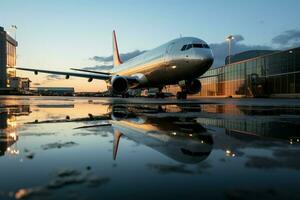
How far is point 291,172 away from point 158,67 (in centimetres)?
2153

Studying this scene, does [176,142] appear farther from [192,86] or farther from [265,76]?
[265,76]

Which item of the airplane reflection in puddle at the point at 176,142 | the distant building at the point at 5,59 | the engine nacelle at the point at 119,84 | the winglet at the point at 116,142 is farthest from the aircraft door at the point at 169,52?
the distant building at the point at 5,59

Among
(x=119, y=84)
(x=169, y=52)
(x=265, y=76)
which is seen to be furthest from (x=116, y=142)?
(x=265, y=76)

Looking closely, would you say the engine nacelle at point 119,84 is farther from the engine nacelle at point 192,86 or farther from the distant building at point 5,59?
the distant building at point 5,59

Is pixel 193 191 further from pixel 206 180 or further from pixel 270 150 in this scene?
pixel 270 150

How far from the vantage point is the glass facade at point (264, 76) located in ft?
147

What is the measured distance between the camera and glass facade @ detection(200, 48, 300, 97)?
44.8 meters

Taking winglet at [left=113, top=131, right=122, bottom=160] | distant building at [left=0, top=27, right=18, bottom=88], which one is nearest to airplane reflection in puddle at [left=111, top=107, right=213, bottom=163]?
winglet at [left=113, top=131, right=122, bottom=160]

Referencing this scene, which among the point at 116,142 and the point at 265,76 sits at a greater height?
the point at 265,76

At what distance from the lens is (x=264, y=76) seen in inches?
2036

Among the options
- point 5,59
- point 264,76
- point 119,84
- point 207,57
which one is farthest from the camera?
point 5,59

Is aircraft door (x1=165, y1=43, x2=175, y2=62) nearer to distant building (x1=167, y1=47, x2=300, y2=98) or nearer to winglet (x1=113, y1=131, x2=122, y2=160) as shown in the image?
distant building (x1=167, y1=47, x2=300, y2=98)

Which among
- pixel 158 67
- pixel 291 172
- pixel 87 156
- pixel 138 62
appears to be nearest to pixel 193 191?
pixel 291 172

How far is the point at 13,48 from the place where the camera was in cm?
12612
